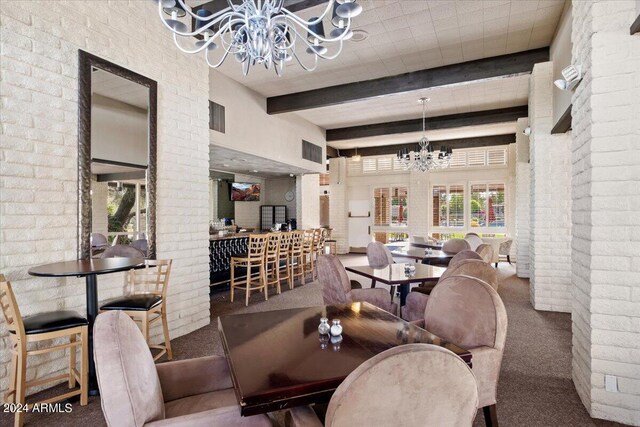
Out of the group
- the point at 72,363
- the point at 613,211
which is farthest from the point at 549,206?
the point at 72,363

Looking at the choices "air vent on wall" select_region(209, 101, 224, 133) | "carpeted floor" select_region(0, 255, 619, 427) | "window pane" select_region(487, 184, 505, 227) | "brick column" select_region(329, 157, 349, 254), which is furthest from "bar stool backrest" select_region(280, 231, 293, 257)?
"window pane" select_region(487, 184, 505, 227)

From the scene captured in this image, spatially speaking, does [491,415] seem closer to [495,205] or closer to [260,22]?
[260,22]

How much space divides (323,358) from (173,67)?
365 centimetres

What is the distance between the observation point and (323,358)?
1.52 metres

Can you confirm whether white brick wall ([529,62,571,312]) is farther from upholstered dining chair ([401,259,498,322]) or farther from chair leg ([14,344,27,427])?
chair leg ([14,344,27,427])

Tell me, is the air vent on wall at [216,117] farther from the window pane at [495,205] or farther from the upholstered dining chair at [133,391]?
the window pane at [495,205]

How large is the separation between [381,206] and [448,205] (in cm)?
220

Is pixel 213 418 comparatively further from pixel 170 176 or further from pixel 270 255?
pixel 270 255

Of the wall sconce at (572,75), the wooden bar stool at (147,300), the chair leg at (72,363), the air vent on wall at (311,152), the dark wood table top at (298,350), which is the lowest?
the chair leg at (72,363)

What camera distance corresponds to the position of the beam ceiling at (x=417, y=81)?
5144mm

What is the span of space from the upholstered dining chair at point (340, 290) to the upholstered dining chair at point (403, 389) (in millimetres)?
2329

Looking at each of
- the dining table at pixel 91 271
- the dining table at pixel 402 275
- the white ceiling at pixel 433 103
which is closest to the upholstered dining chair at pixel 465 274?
the dining table at pixel 402 275

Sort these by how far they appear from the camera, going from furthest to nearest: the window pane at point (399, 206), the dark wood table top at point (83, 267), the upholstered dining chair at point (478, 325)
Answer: the window pane at point (399, 206) → the dark wood table top at point (83, 267) → the upholstered dining chair at point (478, 325)

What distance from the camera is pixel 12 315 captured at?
2.26m
